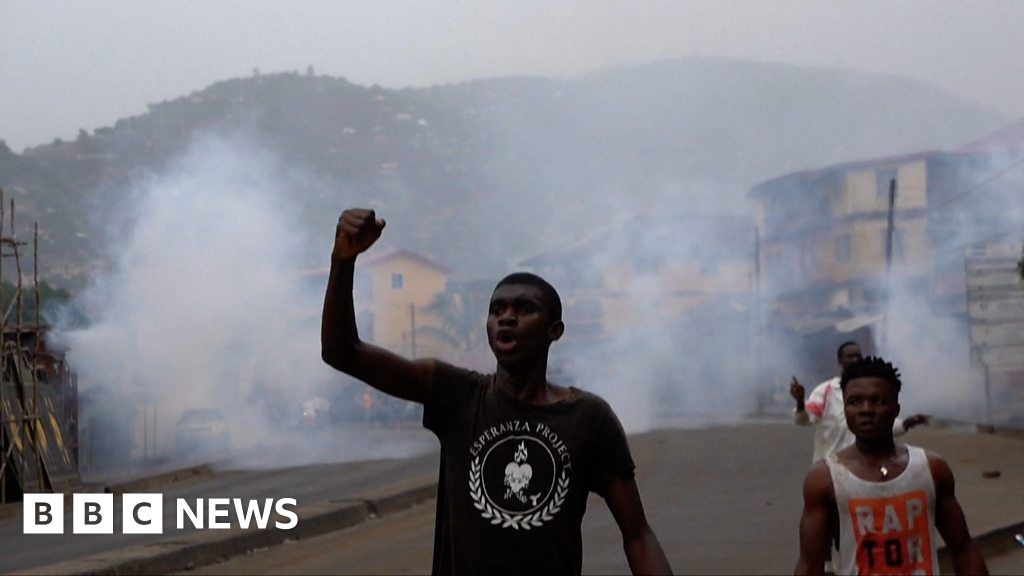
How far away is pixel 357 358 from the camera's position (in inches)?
144

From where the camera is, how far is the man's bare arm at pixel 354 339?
11.4 ft

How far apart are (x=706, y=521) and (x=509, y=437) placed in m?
10.0

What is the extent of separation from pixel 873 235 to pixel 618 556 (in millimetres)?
33186

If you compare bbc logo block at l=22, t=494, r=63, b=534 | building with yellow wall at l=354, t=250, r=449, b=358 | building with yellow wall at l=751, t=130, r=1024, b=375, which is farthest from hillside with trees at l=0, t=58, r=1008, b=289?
bbc logo block at l=22, t=494, r=63, b=534

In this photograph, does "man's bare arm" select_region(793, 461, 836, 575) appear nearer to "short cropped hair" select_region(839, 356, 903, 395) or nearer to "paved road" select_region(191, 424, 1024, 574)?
"short cropped hair" select_region(839, 356, 903, 395)

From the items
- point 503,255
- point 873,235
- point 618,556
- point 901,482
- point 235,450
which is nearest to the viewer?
point 901,482

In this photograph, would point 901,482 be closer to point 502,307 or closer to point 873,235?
point 502,307

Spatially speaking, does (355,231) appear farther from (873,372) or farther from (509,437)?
(873,372)

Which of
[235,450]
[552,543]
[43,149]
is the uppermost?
[43,149]

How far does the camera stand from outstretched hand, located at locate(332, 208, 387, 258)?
11.4ft

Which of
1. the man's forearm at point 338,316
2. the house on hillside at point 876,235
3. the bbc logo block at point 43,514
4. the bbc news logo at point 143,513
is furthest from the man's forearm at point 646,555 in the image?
the house on hillside at point 876,235

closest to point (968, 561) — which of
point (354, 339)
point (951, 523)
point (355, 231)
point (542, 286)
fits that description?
point (951, 523)

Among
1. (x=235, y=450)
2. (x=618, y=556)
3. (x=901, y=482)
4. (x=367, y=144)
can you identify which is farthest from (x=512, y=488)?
(x=367, y=144)

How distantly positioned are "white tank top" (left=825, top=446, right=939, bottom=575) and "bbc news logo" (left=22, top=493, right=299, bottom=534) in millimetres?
9544
